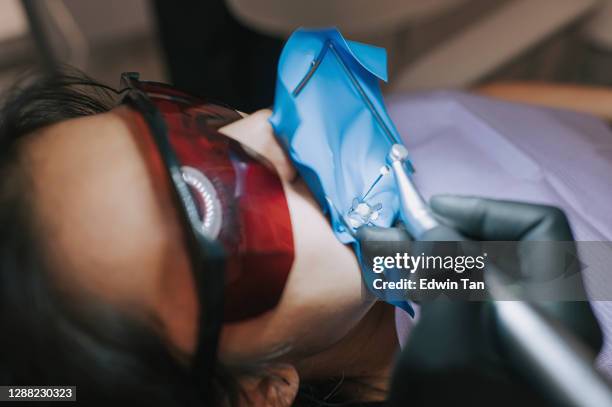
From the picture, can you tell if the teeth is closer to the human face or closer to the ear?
the human face

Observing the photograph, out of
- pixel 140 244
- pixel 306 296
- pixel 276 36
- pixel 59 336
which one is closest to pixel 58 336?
pixel 59 336

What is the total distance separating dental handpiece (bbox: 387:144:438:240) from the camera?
556mm

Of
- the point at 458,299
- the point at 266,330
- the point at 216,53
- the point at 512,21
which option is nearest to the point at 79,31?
the point at 216,53

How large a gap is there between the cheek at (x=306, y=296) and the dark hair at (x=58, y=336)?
0.28 feet

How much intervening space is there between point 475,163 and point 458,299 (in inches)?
17.5

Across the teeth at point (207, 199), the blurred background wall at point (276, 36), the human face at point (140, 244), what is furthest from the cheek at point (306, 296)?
the blurred background wall at point (276, 36)

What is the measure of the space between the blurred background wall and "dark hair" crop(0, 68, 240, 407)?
0.54 metres

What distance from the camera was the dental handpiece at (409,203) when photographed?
56cm

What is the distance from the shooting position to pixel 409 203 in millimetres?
581

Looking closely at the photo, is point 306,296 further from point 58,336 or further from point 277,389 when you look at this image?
point 58,336

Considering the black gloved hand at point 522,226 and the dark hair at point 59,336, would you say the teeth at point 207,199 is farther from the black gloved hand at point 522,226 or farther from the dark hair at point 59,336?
the black gloved hand at point 522,226

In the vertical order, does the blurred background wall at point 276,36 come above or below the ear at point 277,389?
above

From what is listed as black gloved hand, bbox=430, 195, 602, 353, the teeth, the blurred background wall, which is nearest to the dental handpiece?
black gloved hand, bbox=430, 195, 602, 353

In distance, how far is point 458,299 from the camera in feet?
1.62
